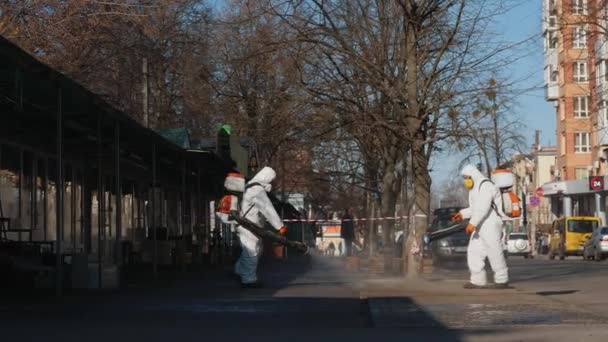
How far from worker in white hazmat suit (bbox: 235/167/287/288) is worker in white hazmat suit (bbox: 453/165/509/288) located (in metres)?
2.86

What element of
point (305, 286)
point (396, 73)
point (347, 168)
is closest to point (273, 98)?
point (396, 73)

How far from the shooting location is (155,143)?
830 inches

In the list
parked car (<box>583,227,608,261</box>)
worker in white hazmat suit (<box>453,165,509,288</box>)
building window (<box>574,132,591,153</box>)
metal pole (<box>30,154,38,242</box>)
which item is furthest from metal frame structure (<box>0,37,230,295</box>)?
building window (<box>574,132,591,153</box>)

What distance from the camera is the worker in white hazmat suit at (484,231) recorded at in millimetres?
16391

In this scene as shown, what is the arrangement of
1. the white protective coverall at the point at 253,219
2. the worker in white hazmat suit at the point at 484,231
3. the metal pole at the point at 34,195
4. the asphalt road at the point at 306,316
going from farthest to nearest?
the metal pole at the point at 34,195
the white protective coverall at the point at 253,219
the worker in white hazmat suit at the point at 484,231
the asphalt road at the point at 306,316

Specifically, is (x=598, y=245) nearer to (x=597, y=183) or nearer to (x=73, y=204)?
(x=597, y=183)

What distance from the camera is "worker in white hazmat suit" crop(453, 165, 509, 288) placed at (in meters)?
16.4

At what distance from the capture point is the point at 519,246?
217 feet

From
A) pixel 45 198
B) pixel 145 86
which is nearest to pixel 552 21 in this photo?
pixel 145 86

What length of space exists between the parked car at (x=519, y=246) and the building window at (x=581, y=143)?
15417 mm

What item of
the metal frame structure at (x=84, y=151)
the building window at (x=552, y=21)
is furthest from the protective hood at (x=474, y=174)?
the building window at (x=552, y=21)

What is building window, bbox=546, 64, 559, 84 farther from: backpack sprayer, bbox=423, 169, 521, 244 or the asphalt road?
the asphalt road

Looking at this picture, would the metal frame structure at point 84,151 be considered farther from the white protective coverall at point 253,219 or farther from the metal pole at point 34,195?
the white protective coverall at point 253,219

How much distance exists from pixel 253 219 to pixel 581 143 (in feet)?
234
